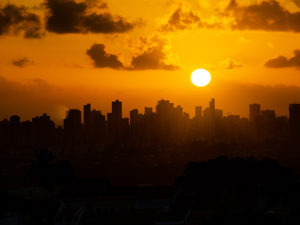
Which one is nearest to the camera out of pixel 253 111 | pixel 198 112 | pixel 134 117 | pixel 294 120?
pixel 294 120

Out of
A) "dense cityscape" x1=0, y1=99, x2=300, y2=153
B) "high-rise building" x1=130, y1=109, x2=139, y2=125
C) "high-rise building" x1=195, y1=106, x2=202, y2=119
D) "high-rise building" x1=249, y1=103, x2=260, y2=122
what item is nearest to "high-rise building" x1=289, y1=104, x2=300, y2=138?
"dense cityscape" x1=0, y1=99, x2=300, y2=153

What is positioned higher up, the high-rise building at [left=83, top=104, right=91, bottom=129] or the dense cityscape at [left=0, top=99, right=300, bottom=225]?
the high-rise building at [left=83, top=104, right=91, bottom=129]

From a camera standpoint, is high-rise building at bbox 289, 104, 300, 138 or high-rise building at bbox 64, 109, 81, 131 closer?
high-rise building at bbox 289, 104, 300, 138

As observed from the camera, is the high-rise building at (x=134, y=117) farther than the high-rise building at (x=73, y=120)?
Yes

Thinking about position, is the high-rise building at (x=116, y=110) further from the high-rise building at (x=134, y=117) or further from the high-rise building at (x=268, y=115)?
the high-rise building at (x=268, y=115)

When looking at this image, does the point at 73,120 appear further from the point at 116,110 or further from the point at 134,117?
the point at 134,117

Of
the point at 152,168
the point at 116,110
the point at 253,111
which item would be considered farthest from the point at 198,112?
the point at 152,168

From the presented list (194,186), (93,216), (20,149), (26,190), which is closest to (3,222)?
(93,216)

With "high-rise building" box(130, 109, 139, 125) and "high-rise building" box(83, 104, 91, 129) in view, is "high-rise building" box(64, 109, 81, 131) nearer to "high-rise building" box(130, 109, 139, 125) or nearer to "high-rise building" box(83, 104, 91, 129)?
"high-rise building" box(83, 104, 91, 129)

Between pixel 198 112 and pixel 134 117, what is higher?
pixel 198 112

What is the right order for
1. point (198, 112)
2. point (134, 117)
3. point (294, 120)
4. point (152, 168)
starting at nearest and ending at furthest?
1. point (152, 168)
2. point (294, 120)
3. point (134, 117)
4. point (198, 112)

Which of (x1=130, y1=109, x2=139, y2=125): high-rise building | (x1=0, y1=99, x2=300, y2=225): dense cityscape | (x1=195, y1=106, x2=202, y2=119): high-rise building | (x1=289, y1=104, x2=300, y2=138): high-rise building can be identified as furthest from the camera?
(x1=195, y1=106, x2=202, y2=119): high-rise building

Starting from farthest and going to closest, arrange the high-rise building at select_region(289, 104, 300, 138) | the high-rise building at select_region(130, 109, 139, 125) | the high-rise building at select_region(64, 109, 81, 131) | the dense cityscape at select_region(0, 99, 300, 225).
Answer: the high-rise building at select_region(130, 109, 139, 125) < the high-rise building at select_region(64, 109, 81, 131) < the high-rise building at select_region(289, 104, 300, 138) < the dense cityscape at select_region(0, 99, 300, 225)

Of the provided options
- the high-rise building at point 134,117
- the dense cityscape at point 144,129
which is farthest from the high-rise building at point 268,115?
the high-rise building at point 134,117
